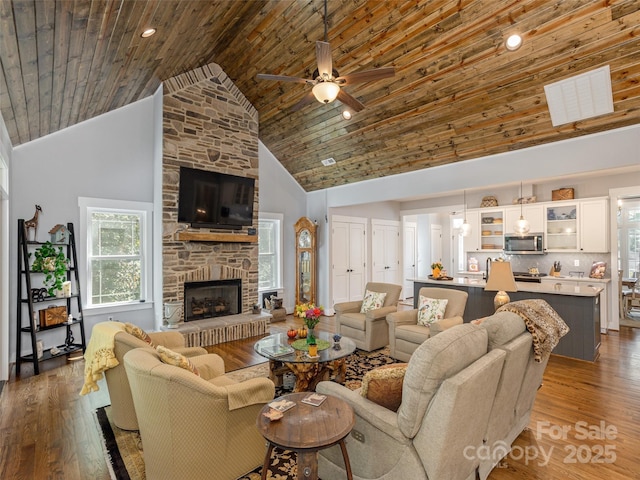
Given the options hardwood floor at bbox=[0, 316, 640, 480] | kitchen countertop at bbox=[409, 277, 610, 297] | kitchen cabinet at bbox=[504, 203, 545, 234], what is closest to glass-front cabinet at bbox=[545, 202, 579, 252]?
kitchen cabinet at bbox=[504, 203, 545, 234]

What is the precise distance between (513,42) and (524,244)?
15.2 feet

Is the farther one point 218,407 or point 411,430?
point 218,407

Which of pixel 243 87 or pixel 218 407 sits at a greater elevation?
pixel 243 87

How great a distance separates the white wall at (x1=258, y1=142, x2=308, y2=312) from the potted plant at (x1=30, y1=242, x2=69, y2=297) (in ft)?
12.0

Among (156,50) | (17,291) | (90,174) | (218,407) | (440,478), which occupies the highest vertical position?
(156,50)

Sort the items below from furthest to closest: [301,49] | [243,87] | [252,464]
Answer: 1. [243,87]
2. [301,49]
3. [252,464]

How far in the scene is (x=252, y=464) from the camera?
87.7 inches

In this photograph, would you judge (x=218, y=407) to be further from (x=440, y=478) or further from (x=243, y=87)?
(x=243, y=87)

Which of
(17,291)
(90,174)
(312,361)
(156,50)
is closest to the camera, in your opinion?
(312,361)

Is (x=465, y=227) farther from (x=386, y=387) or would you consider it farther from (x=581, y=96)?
(x=386, y=387)

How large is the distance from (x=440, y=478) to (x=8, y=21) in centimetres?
348

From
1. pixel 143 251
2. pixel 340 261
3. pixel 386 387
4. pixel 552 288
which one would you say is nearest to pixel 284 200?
pixel 340 261

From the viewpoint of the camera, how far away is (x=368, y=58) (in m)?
4.32

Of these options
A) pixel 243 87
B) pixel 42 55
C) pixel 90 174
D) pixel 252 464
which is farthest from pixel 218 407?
pixel 243 87
